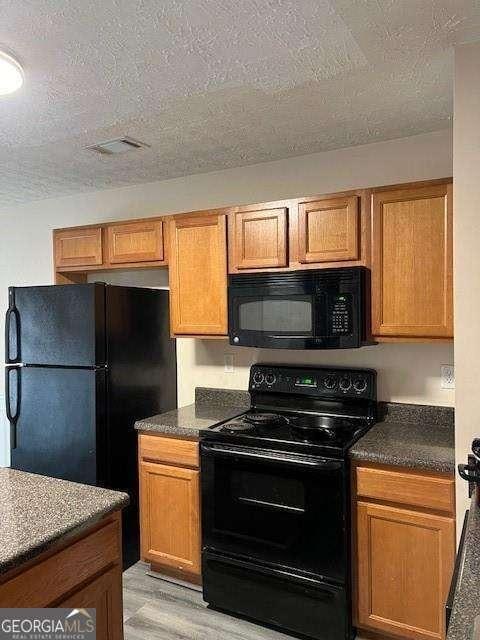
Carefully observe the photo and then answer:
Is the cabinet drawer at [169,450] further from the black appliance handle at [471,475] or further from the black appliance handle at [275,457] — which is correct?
the black appliance handle at [471,475]

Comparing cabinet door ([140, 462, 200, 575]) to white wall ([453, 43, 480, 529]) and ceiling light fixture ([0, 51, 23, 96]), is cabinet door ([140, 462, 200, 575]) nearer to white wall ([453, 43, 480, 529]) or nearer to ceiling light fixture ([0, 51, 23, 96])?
white wall ([453, 43, 480, 529])

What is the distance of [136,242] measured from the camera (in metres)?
2.90

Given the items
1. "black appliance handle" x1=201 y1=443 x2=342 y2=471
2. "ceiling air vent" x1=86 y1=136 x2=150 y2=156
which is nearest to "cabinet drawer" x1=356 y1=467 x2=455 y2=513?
"black appliance handle" x1=201 y1=443 x2=342 y2=471

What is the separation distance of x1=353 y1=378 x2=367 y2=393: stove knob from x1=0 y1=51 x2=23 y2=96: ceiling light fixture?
2080mm

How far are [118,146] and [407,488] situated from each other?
2.23 m

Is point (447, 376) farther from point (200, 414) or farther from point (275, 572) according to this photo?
point (200, 414)

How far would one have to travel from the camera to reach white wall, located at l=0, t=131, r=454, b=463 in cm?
246

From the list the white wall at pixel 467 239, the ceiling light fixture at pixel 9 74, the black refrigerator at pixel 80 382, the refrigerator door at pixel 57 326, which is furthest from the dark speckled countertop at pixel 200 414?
the ceiling light fixture at pixel 9 74

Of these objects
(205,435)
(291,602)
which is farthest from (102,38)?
(291,602)

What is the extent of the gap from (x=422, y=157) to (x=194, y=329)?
5.13 ft

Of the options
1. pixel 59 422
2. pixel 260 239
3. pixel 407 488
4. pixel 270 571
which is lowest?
pixel 270 571

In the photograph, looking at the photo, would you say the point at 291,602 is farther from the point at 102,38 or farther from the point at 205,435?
the point at 102,38

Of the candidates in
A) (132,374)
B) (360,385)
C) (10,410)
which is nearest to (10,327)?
(10,410)

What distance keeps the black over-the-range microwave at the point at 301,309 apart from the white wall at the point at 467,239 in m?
0.63
